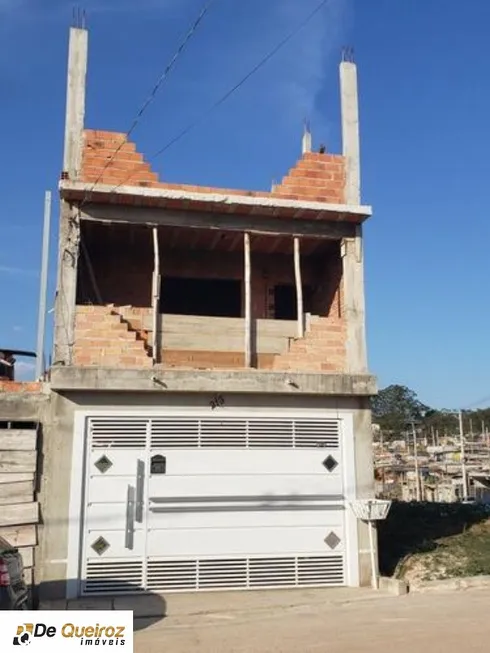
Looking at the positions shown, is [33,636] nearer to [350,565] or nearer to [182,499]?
[182,499]

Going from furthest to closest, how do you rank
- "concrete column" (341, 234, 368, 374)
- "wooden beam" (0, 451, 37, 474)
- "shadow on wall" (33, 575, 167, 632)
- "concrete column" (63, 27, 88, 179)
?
"concrete column" (341, 234, 368, 374), "concrete column" (63, 27, 88, 179), "wooden beam" (0, 451, 37, 474), "shadow on wall" (33, 575, 167, 632)

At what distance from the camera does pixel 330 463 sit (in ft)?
32.1

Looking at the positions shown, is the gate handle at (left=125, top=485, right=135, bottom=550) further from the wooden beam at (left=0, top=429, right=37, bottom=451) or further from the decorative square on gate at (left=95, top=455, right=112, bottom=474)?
the wooden beam at (left=0, top=429, right=37, bottom=451)

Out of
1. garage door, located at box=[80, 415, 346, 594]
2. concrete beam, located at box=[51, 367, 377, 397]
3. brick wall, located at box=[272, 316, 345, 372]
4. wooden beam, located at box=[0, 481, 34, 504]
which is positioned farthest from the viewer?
brick wall, located at box=[272, 316, 345, 372]

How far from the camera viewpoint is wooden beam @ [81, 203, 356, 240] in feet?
32.4

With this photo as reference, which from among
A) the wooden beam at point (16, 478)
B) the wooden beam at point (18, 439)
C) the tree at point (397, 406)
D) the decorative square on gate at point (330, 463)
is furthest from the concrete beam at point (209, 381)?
the tree at point (397, 406)

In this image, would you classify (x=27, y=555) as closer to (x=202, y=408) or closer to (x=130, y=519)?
(x=130, y=519)

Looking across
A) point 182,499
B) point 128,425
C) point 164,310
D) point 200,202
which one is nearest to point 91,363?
point 128,425

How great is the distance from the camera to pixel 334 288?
1135 centimetres

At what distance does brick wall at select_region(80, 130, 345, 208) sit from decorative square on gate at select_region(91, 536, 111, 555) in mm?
5126

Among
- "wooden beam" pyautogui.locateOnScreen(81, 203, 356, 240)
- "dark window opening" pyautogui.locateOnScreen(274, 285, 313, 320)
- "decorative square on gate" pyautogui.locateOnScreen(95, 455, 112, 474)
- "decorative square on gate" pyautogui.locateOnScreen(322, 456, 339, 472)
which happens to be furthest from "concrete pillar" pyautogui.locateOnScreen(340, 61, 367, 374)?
"decorative square on gate" pyautogui.locateOnScreen(95, 455, 112, 474)

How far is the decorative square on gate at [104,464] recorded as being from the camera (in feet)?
29.8

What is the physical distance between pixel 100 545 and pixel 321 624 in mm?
3287

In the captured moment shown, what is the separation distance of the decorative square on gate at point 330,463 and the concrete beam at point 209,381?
3.17 feet
